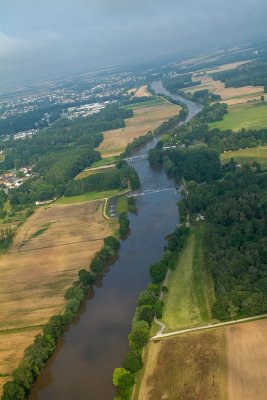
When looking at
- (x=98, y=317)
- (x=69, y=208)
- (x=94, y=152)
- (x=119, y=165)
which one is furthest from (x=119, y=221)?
(x=94, y=152)

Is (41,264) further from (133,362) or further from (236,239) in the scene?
(133,362)

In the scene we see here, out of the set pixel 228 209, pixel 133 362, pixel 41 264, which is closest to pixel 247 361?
pixel 133 362

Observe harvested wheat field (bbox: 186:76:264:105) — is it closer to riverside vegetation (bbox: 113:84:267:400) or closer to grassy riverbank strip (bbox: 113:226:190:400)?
riverside vegetation (bbox: 113:84:267:400)

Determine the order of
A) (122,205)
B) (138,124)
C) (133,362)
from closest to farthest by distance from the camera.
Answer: (133,362) → (122,205) → (138,124)

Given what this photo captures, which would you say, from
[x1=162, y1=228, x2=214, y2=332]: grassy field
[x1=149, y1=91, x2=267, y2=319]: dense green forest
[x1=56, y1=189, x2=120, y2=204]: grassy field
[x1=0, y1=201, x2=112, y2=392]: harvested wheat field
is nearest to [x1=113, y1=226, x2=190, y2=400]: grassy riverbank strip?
[x1=162, y1=228, x2=214, y2=332]: grassy field

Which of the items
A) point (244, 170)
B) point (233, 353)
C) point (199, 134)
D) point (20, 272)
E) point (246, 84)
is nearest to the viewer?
point (233, 353)

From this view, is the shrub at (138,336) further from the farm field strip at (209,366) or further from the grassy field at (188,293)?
the grassy field at (188,293)

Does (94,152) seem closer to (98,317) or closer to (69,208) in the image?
(69,208)
